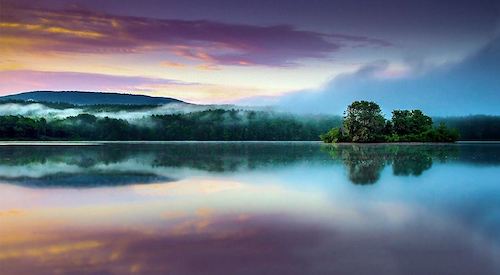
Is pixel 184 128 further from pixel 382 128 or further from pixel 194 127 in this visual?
pixel 382 128

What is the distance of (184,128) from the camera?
411ft

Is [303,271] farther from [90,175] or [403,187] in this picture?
[90,175]

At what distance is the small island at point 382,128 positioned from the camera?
73.9m

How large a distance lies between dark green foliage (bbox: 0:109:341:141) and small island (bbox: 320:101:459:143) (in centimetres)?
4674

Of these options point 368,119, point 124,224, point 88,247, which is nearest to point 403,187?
point 124,224

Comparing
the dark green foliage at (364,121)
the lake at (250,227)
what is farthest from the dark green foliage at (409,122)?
the lake at (250,227)

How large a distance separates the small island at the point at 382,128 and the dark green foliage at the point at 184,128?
46.7 metres

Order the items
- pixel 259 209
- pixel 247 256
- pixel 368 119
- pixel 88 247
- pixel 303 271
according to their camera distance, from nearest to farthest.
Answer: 1. pixel 303 271
2. pixel 247 256
3. pixel 88 247
4. pixel 259 209
5. pixel 368 119

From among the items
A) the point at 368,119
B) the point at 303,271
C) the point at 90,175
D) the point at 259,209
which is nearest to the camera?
the point at 303,271

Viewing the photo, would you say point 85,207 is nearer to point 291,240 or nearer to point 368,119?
point 291,240

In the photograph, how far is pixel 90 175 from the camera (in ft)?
65.7

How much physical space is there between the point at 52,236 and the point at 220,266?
3659 millimetres

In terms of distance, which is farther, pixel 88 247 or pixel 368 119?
pixel 368 119

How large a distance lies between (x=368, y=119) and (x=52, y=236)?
68.1 metres
